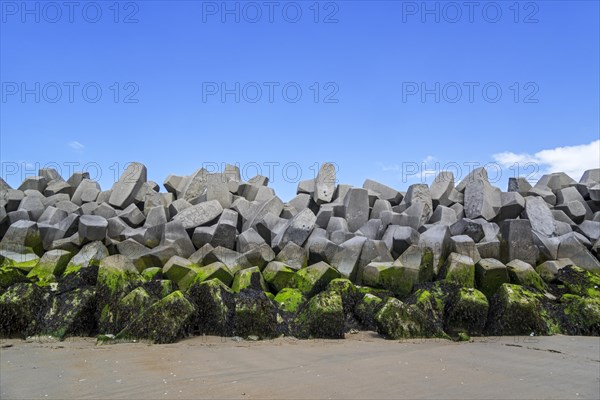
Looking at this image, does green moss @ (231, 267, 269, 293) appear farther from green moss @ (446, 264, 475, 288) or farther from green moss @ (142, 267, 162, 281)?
green moss @ (446, 264, 475, 288)

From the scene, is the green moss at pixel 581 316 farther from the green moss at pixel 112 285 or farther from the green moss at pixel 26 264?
the green moss at pixel 26 264

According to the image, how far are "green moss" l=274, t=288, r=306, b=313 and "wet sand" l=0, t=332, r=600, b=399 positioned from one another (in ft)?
1.88

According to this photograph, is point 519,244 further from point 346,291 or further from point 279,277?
point 279,277

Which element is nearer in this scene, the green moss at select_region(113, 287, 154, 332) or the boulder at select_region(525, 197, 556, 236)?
the green moss at select_region(113, 287, 154, 332)

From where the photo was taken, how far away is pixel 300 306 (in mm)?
7289

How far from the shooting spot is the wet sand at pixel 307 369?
15.0ft

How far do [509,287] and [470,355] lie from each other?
163cm

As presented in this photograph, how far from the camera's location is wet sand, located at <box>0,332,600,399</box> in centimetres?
457

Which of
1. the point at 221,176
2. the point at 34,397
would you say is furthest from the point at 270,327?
the point at 221,176

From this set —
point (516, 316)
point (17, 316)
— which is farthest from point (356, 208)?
point (17, 316)

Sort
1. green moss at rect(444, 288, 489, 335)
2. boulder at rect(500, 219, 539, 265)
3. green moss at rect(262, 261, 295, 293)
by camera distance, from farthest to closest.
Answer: boulder at rect(500, 219, 539, 265) < green moss at rect(262, 261, 295, 293) < green moss at rect(444, 288, 489, 335)

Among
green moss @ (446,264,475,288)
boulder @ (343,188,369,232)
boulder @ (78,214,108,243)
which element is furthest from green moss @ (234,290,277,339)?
boulder @ (78,214,108,243)

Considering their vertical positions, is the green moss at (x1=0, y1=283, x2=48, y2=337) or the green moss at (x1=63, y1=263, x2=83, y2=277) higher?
the green moss at (x1=63, y1=263, x2=83, y2=277)

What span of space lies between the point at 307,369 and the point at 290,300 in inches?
84.3
